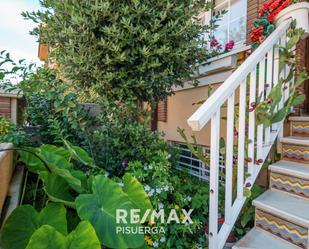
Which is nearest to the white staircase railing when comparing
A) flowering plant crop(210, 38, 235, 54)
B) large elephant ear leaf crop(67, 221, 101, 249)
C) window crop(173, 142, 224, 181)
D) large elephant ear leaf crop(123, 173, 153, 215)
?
large elephant ear leaf crop(123, 173, 153, 215)

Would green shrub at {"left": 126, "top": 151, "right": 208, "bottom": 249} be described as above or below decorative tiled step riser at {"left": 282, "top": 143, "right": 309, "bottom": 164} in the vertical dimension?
below

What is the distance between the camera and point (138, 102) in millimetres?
3031

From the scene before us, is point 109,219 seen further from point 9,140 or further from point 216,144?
point 9,140

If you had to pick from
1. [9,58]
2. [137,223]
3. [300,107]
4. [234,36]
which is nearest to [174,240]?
[137,223]

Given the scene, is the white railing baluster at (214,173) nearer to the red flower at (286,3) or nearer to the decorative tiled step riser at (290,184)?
the decorative tiled step riser at (290,184)

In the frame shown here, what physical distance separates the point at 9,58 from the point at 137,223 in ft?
6.29

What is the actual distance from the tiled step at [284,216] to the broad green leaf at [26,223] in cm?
133

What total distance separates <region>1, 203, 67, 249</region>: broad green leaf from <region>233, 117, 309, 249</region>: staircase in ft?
3.60

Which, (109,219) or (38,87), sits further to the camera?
(38,87)

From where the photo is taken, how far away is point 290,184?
6.63ft

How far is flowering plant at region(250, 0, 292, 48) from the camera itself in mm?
2467

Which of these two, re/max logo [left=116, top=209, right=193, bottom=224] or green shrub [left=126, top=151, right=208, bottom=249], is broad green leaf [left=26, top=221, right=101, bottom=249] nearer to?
re/max logo [left=116, top=209, right=193, bottom=224]

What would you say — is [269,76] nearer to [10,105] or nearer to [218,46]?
[218,46]

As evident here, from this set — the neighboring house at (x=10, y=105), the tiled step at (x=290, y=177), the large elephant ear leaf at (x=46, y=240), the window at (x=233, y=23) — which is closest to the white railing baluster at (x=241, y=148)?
the tiled step at (x=290, y=177)
